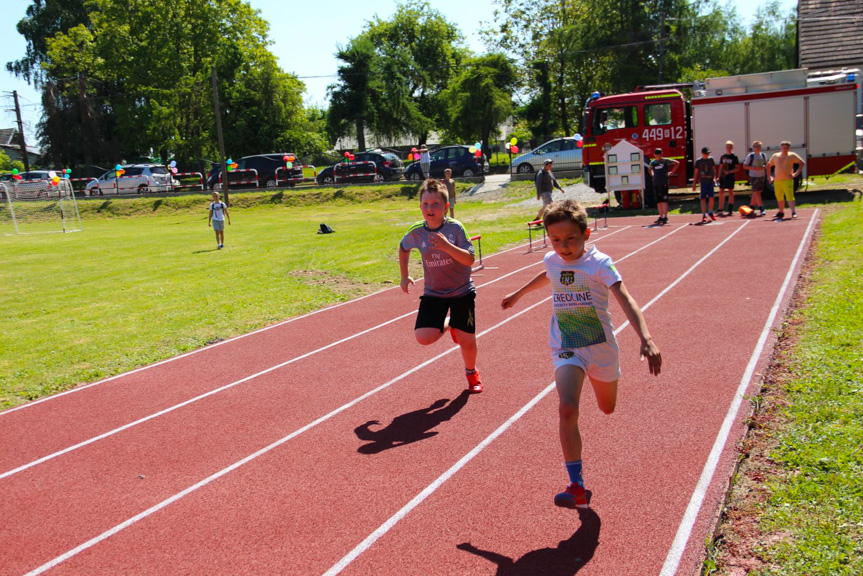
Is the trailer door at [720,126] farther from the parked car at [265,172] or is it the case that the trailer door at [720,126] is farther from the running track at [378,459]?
the parked car at [265,172]

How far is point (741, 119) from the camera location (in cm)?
2175

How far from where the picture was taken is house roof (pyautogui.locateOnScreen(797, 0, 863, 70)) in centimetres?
3281

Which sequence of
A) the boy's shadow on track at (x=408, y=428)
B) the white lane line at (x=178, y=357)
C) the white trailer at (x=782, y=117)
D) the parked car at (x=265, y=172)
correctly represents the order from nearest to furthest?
1. the boy's shadow on track at (x=408, y=428)
2. the white lane line at (x=178, y=357)
3. the white trailer at (x=782, y=117)
4. the parked car at (x=265, y=172)

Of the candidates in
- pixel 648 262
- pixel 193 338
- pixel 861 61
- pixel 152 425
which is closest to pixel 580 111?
pixel 861 61

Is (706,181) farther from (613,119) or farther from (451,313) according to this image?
(451,313)

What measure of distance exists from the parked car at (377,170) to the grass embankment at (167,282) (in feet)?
27.2

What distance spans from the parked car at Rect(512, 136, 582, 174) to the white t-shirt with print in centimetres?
2974

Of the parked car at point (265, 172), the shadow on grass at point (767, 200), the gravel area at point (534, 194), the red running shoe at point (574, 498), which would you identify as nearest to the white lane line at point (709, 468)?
the red running shoe at point (574, 498)

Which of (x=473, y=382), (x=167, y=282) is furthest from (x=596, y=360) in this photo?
(x=167, y=282)

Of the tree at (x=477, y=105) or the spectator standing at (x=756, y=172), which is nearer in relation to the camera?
the spectator standing at (x=756, y=172)

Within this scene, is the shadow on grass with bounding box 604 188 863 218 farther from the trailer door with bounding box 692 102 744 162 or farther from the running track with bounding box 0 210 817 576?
the running track with bounding box 0 210 817 576

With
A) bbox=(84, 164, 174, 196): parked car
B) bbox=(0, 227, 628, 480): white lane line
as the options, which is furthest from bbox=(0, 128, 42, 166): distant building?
bbox=(0, 227, 628, 480): white lane line

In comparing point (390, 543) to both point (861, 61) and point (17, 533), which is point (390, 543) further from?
point (861, 61)

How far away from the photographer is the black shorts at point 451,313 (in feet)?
22.4
